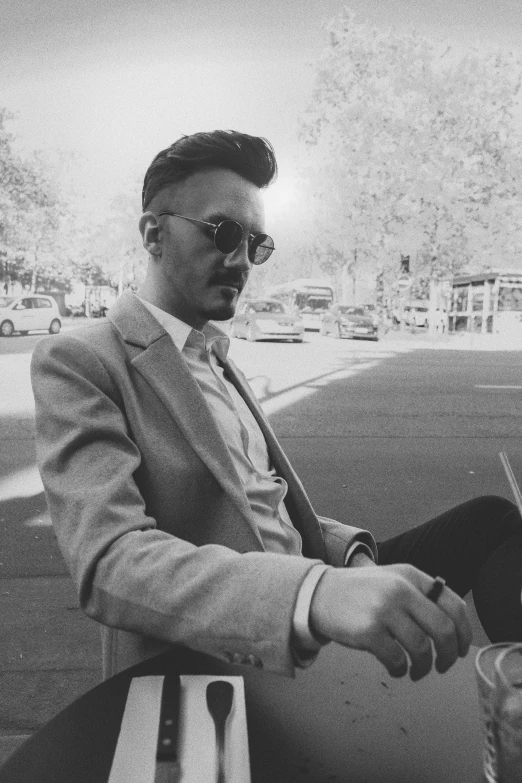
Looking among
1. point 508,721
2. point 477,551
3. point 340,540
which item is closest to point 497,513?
point 477,551

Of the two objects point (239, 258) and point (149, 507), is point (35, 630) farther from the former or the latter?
point (239, 258)

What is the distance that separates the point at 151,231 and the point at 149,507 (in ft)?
2.31

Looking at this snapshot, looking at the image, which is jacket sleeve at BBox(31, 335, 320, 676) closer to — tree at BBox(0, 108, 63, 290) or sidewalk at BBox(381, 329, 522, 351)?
sidewalk at BBox(381, 329, 522, 351)

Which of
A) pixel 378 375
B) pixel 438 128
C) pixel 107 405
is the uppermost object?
pixel 438 128

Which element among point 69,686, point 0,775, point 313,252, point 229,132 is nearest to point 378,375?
point 69,686

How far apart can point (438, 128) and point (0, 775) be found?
93.0 feet

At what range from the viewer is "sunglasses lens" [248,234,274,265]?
196cm

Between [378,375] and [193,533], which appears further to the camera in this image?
[378,375]

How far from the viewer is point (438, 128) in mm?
26953

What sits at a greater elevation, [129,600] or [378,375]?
[129,600]

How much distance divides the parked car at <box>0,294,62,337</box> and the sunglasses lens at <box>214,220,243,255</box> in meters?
25.3

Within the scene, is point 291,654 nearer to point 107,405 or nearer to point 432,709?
point 432,709

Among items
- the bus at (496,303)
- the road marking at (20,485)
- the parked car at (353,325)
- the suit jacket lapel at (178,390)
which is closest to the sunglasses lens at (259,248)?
the suit jacket lapel at (178,390)

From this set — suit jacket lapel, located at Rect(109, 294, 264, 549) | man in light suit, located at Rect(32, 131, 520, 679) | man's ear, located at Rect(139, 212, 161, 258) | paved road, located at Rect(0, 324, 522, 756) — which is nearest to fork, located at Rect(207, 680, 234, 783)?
man in light suit, located at Rect(32, 131, 520, 679)
